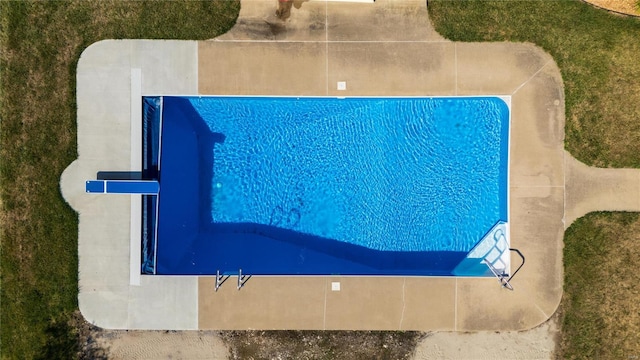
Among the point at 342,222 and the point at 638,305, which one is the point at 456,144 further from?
the point at 638,305

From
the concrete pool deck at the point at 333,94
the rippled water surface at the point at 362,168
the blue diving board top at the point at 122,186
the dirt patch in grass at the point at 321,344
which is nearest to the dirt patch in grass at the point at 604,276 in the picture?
the concrete pool deck at the point at 333,94

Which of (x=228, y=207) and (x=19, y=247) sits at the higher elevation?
(x=228, y=207)

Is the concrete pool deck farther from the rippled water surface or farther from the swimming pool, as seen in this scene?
the rippled water surface

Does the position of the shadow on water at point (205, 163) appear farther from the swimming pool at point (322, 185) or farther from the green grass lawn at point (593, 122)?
the green grass lawn at point (593, 122)

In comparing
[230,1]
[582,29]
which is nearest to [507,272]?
[582,29]

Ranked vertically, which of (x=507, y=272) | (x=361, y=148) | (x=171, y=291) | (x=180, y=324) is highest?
(x=361, y=148)

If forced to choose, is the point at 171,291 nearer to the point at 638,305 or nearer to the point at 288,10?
the point at 288,10
